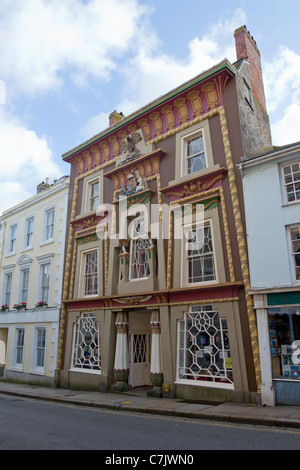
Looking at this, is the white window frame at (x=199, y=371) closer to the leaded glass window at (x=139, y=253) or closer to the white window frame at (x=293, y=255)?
the white window frame at (x=293, y=255)

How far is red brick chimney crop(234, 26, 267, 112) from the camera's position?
600 inches

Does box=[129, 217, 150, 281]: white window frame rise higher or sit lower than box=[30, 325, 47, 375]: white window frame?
higher

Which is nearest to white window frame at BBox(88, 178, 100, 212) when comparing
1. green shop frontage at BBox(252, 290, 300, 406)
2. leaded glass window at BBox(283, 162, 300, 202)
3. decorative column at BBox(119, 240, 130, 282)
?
decorative column at BBox(119, 240, 130, 282)

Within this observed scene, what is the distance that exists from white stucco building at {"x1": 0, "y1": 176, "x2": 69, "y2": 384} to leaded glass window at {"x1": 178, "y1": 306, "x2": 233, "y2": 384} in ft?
23.5

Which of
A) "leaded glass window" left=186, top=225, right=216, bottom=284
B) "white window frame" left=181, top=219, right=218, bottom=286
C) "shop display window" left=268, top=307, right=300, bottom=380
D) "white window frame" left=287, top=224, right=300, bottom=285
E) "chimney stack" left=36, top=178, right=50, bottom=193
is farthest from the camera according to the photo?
"chimney stack" left=36, top=178, right=50, bottom=193

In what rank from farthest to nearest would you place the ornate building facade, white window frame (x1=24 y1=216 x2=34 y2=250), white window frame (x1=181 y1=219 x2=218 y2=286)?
white window frame (x1=24 y1=216 x2=34 y2=250) < white window frame (x1=181 y1=219 x2=218 y2=286) < the ornate building facade

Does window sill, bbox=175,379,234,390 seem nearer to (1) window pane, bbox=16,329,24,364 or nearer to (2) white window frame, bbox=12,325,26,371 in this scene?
(2) white window frame, bbox=12,325,26,371

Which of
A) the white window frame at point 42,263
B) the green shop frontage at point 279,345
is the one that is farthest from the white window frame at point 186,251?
the white window frame at point 42,263

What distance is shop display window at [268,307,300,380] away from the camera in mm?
9352

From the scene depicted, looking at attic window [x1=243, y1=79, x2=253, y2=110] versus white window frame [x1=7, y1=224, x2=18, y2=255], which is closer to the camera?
attic window [x1=243, y1=79, x2=253, y2=110]

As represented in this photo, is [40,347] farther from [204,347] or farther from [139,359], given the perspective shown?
[204,347]

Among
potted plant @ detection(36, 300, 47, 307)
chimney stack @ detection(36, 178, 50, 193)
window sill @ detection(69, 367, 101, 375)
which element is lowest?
window sill @ detection(69, 367, 101, 375)

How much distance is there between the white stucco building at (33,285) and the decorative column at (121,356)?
13.4ft

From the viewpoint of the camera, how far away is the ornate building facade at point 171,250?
35.8 ft
